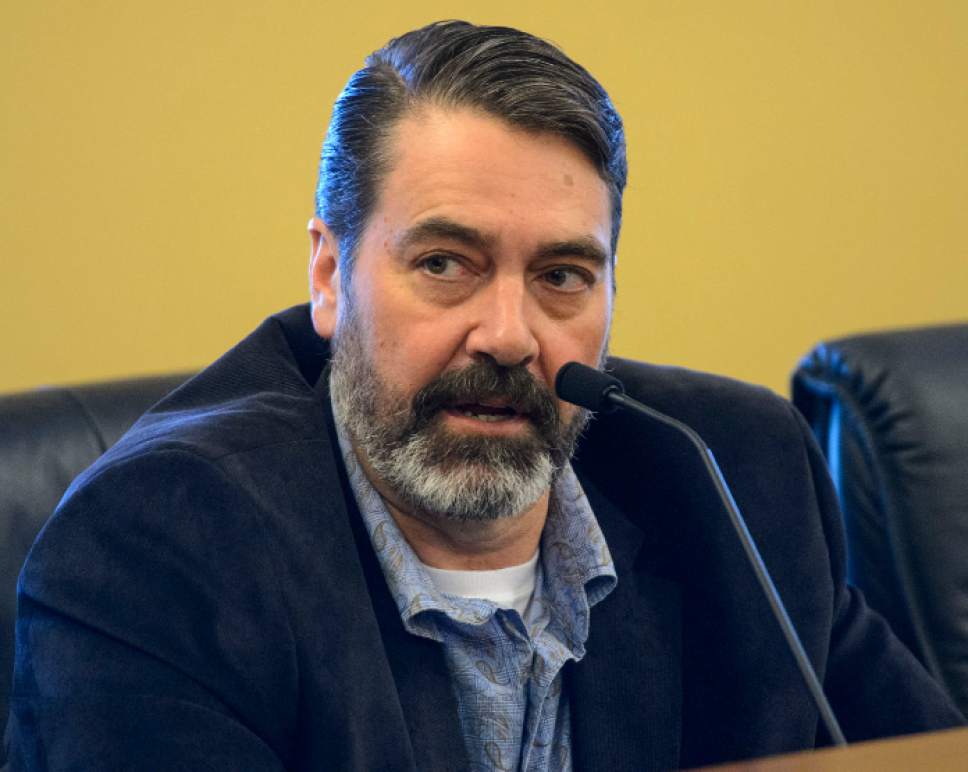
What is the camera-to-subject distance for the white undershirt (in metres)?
1.42

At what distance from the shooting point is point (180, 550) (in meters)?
1.18

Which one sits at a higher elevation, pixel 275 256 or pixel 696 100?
pixel 696 100

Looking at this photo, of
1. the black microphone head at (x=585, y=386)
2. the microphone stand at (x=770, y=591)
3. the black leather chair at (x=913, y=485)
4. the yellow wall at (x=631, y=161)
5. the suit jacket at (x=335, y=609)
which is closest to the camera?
the microphone stand at (x=770, y=591)

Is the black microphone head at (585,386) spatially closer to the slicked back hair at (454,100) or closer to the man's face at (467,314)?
the man's face at (467,314)

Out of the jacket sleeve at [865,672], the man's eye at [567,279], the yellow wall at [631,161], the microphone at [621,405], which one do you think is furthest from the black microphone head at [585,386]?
the yellow wall at [631,161]

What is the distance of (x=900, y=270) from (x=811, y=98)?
37 centimetres

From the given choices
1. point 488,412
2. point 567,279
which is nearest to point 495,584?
point 488,412

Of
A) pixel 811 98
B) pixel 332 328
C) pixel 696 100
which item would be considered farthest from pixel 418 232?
pixel 811 98

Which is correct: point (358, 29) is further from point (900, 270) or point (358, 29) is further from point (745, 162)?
point (900, 270)

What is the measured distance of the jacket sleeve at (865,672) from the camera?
1545 mm

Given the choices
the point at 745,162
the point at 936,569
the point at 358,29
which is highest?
the point at 358,29

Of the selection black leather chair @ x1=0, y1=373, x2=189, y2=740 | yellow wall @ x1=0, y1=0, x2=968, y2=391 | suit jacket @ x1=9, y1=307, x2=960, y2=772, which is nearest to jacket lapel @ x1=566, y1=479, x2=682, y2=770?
suit jacket @ x1=9, y1=307, x2=960, y2=772

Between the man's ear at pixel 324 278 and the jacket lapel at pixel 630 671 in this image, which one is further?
the man's ear at pixel 324 278

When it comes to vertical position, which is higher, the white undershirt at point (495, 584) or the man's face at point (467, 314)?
the man's face at point (467, 314)
